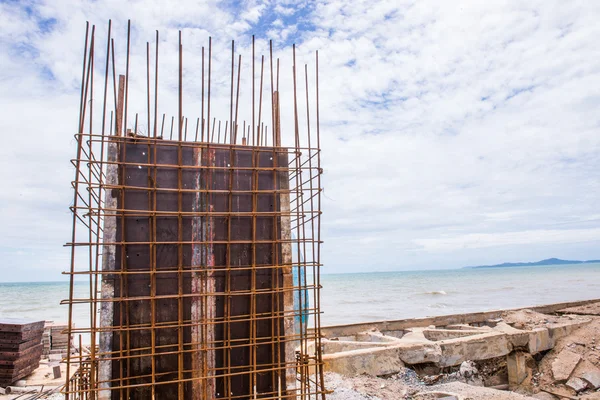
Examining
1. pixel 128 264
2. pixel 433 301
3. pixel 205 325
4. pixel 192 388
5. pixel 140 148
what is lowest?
pixel 433 301

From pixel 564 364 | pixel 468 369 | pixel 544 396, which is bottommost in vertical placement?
pixel 544 396

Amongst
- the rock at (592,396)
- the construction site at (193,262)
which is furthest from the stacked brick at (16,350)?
the rock at (592,396)

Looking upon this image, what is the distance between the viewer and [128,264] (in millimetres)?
4883

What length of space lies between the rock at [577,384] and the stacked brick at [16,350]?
13.3 meters

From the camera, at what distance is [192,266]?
5.04m

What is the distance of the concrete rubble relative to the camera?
8562mm

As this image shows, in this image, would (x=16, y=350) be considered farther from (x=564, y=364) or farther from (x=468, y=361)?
(x=564, y=364)

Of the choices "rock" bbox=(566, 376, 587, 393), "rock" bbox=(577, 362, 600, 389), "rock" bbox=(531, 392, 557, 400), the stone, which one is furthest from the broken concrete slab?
"rock" bbox=(577, 362, 600, 389)

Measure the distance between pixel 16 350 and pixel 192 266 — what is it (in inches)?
350

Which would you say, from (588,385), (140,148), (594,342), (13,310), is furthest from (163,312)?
(13,310)

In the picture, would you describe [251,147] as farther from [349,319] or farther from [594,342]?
[349,319]

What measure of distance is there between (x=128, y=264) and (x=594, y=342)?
1213 cm

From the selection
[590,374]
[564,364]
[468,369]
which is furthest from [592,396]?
[468,369]

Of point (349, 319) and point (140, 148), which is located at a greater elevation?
point (140, 148)
